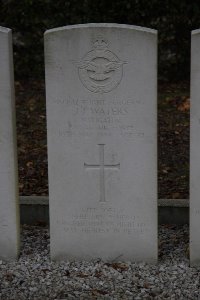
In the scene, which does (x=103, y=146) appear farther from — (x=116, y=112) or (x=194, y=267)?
(x=194, y=267)

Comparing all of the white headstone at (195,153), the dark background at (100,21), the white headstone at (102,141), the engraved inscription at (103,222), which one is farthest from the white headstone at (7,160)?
the dark background at (100,21)

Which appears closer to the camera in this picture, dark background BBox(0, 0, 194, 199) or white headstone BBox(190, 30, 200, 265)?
white headstone BBox(190, 30, 200, 265)

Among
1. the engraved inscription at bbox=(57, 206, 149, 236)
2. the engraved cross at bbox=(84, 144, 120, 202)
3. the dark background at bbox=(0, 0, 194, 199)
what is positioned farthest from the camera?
the dark background at bbox=(0, 0, 194, 199)

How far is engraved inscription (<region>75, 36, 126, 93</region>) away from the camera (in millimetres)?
5312

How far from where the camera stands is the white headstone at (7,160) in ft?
17.7

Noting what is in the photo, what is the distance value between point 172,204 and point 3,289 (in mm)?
2011

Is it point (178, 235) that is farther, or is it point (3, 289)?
point (178, 235)

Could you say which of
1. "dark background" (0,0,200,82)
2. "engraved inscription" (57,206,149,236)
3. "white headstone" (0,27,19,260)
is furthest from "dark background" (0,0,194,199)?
"engraved inscription" (57,206,149,236)

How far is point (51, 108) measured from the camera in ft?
17.9

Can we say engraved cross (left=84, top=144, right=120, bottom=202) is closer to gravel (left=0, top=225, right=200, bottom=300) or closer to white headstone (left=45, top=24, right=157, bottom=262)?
white headstone (left=45, top=24, right=157, bottom=262)

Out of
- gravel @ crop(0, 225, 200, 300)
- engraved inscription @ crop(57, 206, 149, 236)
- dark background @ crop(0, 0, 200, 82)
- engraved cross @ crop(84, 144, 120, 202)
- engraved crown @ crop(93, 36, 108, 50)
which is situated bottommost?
gravel @ crop(0, 225, 200, 300)

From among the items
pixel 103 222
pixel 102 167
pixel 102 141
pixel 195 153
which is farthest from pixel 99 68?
pixel 103 222

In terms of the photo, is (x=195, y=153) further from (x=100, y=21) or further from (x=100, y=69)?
(x=100, y=21)

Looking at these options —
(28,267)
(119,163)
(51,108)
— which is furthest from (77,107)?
(28,267)
